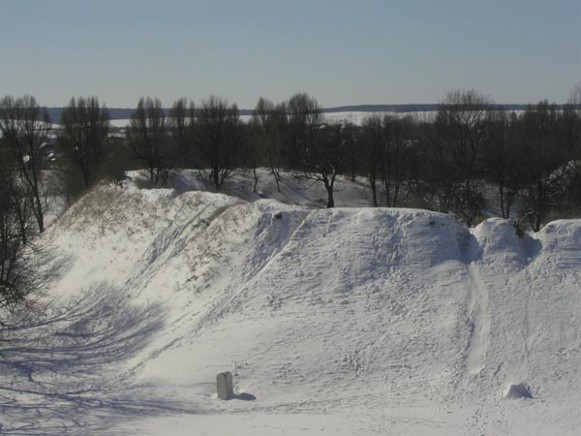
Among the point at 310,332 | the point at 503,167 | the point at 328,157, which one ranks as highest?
the point at 328,157

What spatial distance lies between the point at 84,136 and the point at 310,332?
37.4m

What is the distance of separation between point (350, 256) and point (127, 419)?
Answer: 31.7ft

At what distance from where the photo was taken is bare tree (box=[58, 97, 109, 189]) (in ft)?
159

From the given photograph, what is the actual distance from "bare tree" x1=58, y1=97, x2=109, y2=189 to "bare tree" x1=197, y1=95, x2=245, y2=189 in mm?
8442

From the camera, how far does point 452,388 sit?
15570 mm

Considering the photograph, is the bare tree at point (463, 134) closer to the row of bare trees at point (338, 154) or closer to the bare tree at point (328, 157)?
the row of bare trees at point (338, 154)

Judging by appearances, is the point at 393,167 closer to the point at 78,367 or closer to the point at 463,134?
the point at 463,134

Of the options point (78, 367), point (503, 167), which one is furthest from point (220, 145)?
point (78, 367)

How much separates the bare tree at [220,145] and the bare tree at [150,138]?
3.42 meters

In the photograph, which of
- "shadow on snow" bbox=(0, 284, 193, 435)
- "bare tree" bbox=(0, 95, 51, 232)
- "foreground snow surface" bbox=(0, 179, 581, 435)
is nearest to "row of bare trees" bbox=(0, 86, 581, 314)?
"bare tree" bbox=(0, 95, 51, 232)

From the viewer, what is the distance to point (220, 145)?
156ft

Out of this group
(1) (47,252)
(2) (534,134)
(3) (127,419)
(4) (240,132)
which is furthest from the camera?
(2) (534,134)

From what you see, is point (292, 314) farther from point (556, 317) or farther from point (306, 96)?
point (306, 96)

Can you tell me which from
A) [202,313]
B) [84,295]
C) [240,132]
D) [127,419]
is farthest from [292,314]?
[240,132]
